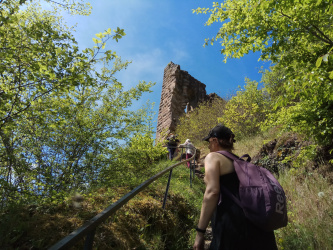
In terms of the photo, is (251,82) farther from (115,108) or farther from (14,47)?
(14,47)

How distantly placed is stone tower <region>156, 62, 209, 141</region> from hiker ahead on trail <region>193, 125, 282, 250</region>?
16.0 meters

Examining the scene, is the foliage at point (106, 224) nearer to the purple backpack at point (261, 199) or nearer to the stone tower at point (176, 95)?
the purple backpack at point (261, 199)

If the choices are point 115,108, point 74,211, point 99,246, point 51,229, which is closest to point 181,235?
point 99,246

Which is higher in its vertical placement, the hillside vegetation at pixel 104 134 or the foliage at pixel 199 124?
the foliage at pixel 199 124

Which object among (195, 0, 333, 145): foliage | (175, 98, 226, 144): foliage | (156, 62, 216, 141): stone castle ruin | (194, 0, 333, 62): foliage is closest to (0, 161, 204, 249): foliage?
(195, 0, 333, 145): foliage

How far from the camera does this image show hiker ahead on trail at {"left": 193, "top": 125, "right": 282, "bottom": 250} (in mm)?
1460

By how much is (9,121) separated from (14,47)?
1046 millimetres

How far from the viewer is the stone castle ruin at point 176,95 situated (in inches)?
747

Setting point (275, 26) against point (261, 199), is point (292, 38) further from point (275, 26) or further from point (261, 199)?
point (261, 199)

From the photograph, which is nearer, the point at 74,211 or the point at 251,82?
the point at 74,211

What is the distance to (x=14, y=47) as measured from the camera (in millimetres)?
2984

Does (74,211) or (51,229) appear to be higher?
(74,211)

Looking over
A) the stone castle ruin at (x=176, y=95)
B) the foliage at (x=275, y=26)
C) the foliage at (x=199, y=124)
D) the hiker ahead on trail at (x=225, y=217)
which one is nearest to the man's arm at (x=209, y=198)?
the hiker ahead on trail at (x=225, y=217)

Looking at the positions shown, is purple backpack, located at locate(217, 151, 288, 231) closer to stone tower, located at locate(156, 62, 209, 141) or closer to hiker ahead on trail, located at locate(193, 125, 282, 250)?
hiker ahead on trail, located at locate(193, 125, 282, 250)
